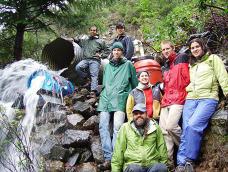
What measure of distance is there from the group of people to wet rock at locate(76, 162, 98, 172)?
0.97 feet

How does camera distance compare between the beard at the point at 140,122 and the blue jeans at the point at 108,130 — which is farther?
the blue jeans at the point at 108,130

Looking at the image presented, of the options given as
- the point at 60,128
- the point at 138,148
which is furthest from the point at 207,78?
the point at 60,128

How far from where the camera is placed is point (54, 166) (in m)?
7.41

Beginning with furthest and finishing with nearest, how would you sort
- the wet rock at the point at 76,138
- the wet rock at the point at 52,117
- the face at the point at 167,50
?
the wet rock at the point at 52,117 < the wet rock at the point at 76,138 < the face at the point at 167,50

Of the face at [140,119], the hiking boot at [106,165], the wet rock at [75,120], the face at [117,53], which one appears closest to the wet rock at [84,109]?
the wet rock at [75,120]

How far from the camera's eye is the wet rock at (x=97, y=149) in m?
7.45

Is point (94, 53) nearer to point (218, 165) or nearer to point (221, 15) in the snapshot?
point (221, 15)

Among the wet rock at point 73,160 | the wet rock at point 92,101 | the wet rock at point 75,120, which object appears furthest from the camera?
the wet rock at point 92,101

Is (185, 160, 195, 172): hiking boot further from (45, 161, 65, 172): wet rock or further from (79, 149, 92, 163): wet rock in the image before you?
(45, 161, 65, 172): wet rock

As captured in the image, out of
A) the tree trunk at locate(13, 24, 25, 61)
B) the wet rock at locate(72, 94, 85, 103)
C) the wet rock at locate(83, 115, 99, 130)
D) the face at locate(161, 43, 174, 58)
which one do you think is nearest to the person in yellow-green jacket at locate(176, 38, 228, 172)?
the face at locate(161, 43, 174, 58)

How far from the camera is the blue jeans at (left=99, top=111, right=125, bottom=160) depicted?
7203 mm

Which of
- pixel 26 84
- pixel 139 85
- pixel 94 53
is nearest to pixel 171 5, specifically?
pixel 94 53

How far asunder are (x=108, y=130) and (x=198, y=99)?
70.1 inches

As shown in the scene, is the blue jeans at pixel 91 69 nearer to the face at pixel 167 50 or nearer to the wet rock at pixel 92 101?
the wet rock at pixel 92 101
